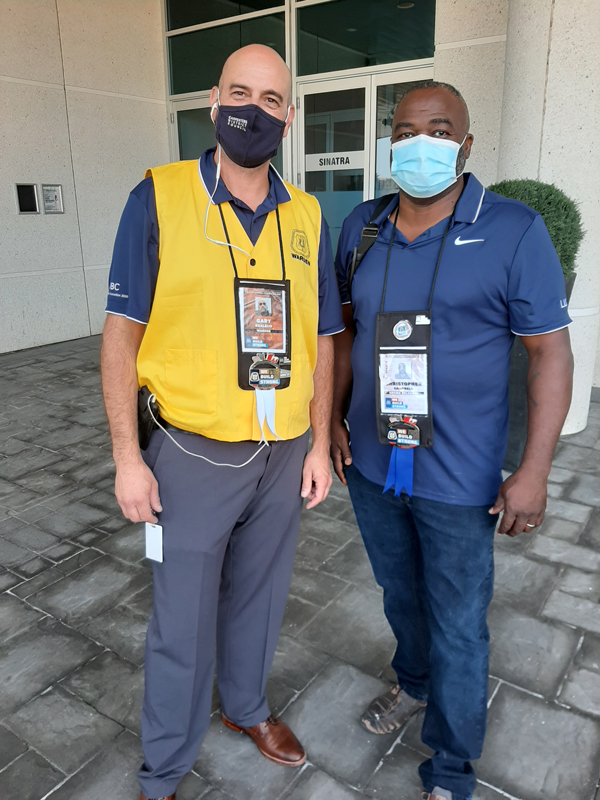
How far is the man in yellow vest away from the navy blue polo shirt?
0.63ft

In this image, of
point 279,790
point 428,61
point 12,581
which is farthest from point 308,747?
point 428,61

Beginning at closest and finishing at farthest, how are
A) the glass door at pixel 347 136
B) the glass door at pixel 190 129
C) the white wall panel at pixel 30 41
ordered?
the white wall panel at pixel 30 41, the glass door at pixel 347 136, the glass door at pixel 190 129

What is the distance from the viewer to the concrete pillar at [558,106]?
4160mm

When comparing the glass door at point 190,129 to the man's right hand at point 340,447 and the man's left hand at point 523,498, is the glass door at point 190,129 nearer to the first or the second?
the man's right hand at point 340,447

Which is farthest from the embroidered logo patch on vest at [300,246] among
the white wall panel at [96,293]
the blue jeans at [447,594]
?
the white wall panel at [96,293]

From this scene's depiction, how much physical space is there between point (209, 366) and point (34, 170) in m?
7.14

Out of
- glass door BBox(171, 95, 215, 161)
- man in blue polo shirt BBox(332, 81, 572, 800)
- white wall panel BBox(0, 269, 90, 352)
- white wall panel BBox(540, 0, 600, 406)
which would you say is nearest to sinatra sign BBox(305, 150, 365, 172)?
glass door BBox(171, 95, 215, 161)

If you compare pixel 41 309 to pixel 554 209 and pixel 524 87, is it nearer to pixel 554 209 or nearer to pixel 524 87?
pixel 524 87

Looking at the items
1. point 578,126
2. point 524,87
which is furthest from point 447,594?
point 524,87

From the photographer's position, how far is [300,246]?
1.76 m

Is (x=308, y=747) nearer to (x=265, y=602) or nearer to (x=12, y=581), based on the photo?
(x=265, y=602)

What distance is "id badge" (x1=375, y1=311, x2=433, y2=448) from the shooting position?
1661mm

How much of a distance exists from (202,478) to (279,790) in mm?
1030

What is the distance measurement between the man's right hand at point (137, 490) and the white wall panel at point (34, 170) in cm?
674
